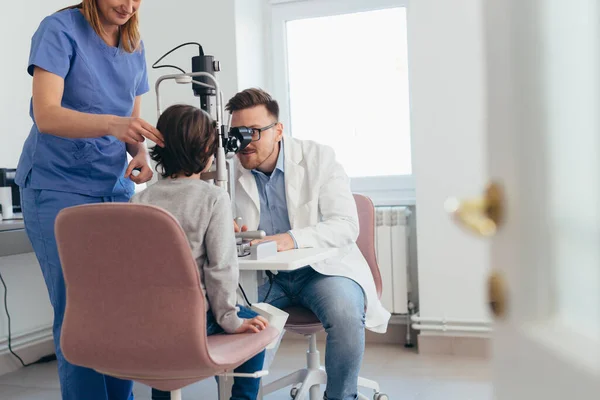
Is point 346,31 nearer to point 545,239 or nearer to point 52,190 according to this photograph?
point 52,190

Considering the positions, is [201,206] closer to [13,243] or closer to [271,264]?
[271,264]

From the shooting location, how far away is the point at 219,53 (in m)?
3.60

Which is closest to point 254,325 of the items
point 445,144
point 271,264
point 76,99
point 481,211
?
point 271,264

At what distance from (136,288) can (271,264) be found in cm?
43

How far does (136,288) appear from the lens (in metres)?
1.41

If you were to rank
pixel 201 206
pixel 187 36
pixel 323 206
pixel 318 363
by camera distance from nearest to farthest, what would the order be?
pixel 201 206, pixel 323 206, pixel 318 363, pixel 187 36

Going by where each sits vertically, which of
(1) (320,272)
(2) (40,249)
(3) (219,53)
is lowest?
(1) (320,272)

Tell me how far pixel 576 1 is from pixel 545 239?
6.3 inches

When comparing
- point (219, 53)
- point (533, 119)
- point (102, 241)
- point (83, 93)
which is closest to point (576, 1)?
point (533, 119)

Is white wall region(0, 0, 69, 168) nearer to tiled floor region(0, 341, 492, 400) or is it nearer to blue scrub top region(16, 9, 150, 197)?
tiled floor region(0, 341, 492, 400)

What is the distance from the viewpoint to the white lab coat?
7.55 feet

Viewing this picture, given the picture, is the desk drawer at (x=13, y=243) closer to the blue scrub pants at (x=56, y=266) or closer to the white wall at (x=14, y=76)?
the white wall at (x=14, y=76)

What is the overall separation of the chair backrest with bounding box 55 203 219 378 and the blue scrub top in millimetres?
429

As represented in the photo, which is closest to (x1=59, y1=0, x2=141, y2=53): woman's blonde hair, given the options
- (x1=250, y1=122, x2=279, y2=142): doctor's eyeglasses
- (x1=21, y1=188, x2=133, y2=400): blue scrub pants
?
(x1=21, y1=188, x2=133, y2=400): blue scrub pants
